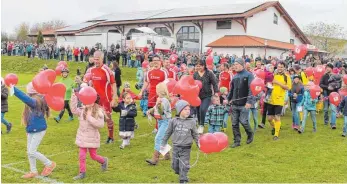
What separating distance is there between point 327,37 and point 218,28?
2489cm

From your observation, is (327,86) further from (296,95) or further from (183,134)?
(183,134)

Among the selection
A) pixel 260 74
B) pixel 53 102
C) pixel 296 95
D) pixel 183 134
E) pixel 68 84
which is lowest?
pixel 183 134

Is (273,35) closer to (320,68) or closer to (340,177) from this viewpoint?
(320,68)

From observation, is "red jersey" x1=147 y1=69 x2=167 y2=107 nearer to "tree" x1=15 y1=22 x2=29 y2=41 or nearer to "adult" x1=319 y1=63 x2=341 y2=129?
"adult" x1=319 y1=63 x2=341 y2=129

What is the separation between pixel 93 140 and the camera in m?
6.30

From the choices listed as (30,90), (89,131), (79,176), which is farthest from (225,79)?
(30,90)

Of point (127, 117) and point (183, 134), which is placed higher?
point (183, 134)

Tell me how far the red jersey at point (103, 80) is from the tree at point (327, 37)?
169ft

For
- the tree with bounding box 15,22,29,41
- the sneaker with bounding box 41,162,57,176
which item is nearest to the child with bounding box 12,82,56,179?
the sneaker with bounding box 41,162,57,176

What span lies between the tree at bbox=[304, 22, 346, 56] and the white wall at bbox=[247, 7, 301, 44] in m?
11.0

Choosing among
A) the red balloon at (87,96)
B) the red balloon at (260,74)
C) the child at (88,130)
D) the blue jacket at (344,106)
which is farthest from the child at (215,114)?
the red balloon at (87,96)

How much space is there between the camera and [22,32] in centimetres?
9044

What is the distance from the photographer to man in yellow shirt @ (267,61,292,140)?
9383 mm

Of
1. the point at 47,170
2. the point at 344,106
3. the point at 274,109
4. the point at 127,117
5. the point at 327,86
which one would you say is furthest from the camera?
the point at 327,86
